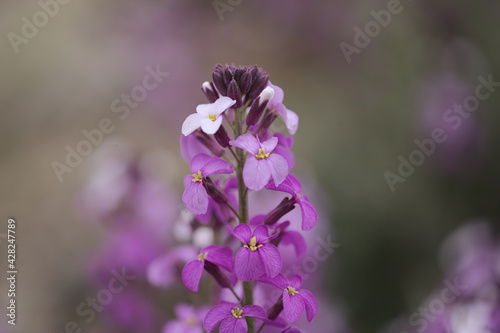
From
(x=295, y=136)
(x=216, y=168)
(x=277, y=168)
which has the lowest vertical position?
(x=277, y=168)

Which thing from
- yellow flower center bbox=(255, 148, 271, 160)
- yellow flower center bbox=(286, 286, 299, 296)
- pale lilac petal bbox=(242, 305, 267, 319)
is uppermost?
yellow flower center bbox=(255, 148, 271, 160)

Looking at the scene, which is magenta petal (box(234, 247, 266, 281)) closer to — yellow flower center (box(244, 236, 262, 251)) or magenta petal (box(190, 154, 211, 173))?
yellow flower center (box(244, 236, 262, 251))

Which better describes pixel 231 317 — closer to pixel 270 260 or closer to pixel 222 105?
pixel 270 260

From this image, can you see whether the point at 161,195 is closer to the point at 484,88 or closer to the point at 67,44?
the point at 484,88

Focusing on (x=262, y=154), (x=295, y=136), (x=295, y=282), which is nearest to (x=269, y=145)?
(x=262, y=154)

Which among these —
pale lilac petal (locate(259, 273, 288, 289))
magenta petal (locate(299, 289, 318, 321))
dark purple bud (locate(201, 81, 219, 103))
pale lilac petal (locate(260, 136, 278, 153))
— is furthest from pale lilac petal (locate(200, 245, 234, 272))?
dark purple bud (locate(201, 81, 219, 103))

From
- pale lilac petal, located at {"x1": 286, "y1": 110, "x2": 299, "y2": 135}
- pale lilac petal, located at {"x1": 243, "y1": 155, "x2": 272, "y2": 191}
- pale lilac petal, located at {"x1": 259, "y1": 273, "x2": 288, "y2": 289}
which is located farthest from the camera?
pale lilac petal, located at {"x1": 286, "y1": 110, "x2": 299, "y2": 135}
